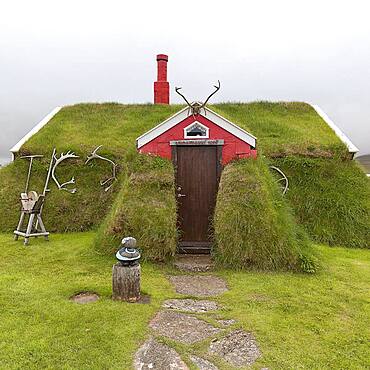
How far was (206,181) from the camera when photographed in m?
9.33

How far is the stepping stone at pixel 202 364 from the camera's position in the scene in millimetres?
4340

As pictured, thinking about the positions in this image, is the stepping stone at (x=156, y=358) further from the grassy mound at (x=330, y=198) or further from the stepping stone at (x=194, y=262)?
the grassy mound at (x=330, y=198)

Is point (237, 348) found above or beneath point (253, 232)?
beneath

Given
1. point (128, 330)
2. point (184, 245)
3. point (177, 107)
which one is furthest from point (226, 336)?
point (177, 107)

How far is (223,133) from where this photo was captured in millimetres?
9227

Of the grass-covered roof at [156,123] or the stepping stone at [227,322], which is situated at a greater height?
the grass-covered roof at [156,123]

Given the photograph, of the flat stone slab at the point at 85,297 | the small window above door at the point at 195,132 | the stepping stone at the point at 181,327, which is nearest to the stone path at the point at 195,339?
the stepping stone at the point at 181,327

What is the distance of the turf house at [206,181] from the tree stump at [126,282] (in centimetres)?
207

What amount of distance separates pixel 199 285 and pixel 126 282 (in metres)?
1.68

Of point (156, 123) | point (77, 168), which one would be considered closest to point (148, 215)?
point (77, 168)

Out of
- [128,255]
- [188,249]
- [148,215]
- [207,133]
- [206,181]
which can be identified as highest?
[207,133]

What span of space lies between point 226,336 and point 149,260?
343cm

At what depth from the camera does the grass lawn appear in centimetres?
461

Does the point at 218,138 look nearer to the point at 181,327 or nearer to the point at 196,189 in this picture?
the point at 196,189
